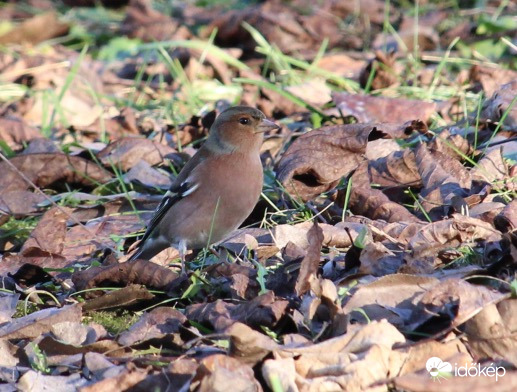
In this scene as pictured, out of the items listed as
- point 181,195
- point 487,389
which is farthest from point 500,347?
point 181,195

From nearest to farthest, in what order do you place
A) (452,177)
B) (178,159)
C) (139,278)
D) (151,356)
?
(151,356), (139,278), (452,177), (178,159)

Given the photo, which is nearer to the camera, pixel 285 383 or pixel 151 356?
pixel 285 383

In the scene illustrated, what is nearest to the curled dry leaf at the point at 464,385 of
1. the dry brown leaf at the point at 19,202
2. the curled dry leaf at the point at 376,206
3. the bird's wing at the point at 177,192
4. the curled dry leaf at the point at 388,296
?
the curled dry leaf at the point at 388,296

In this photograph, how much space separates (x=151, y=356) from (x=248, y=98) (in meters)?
4.38

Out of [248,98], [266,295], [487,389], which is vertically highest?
[487,389]

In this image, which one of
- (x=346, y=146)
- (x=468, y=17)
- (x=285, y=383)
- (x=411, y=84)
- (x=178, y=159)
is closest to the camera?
(x=285, y=383)

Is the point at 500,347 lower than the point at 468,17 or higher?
higher

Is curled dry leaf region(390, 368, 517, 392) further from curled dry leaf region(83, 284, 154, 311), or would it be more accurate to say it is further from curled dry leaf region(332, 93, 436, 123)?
curled dry leaf region(332, 93, 436, 123)

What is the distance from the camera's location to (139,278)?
166 inches

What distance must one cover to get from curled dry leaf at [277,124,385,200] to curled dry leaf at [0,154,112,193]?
164 centimetres

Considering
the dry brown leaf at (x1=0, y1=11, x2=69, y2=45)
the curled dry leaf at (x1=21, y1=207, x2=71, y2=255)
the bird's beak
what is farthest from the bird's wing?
the dry brown leaf at (x1=0, y1=11, x2=69, y2=45)

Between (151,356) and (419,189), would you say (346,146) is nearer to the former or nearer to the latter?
(419,189)

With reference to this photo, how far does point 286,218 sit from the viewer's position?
5.19 m

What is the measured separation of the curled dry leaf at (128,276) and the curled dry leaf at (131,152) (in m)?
2.03
